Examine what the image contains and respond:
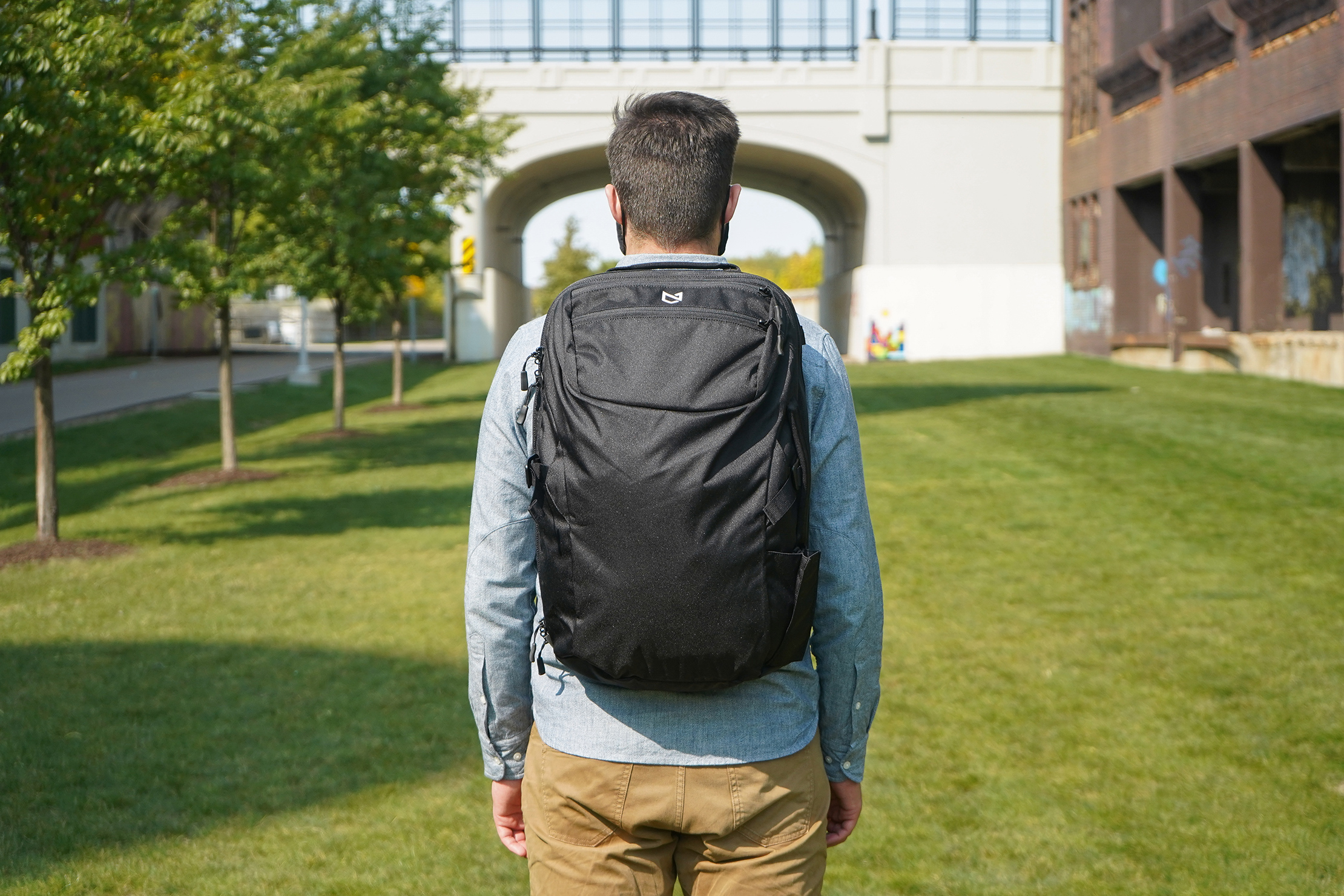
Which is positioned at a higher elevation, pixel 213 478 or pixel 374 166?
pixel 374 166

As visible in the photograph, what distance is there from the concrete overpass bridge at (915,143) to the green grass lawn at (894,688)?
83.2 ft

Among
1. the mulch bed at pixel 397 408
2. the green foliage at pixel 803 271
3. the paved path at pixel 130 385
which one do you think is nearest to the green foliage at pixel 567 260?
the green foliage at pixel 803 271

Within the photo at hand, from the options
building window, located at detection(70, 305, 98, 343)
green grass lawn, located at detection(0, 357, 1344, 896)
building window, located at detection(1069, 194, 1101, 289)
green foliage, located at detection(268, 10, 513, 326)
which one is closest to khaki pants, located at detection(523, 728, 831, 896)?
green grass lawn, located at detection(0, 357, 1344, 896)

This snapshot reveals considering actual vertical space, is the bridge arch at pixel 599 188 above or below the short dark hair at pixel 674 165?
above

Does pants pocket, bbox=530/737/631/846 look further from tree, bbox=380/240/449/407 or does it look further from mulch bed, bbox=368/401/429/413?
mulch bed, bbox=368/401/429/413

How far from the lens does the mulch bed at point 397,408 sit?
22089mm

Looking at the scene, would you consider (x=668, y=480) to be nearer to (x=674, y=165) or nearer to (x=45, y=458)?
(x=674, y=165)

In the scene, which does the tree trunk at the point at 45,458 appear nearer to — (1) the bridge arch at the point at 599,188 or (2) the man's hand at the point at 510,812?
(2) the man's hand at the point at 510,812

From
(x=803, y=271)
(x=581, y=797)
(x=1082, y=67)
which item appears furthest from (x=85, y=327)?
(x=803, y=271)

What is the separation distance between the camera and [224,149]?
1161cm

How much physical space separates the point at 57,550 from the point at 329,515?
8.25ft

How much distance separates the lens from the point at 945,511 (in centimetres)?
1055

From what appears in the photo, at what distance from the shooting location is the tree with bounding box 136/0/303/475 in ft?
31.3

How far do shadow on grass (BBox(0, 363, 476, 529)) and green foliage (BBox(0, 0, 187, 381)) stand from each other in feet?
9.50
